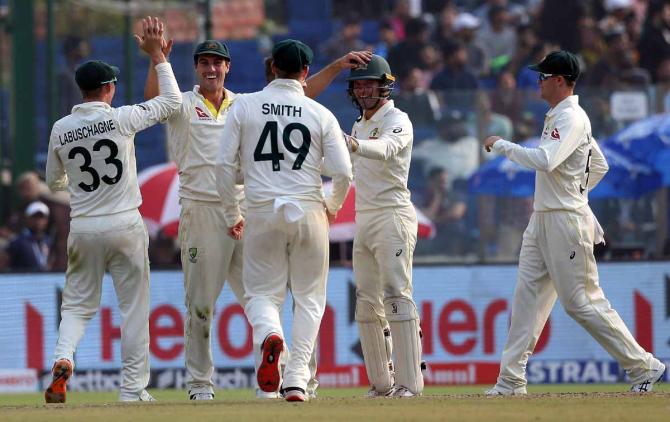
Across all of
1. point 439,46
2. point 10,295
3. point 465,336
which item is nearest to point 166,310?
point 10,295

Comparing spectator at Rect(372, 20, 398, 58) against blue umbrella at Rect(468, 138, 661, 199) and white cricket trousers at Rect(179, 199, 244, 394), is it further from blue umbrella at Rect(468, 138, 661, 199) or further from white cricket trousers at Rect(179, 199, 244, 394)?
white cricket trousers at Rect(179, 199, 244, 394)

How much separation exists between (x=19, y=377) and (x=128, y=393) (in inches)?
217

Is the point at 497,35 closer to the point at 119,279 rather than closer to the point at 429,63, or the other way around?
the point at 429,63

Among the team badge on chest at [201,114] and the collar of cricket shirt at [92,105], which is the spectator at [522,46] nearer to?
the team badge on chest at [201,114]

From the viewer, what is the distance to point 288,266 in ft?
34.0

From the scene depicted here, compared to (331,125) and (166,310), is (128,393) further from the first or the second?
(166,310)

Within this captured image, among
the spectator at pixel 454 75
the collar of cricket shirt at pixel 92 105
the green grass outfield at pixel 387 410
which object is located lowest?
the green grass outfield at pixel 387 410

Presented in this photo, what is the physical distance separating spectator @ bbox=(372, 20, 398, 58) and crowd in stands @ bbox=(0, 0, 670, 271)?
0.09 feet

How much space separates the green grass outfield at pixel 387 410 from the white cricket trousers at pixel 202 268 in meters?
1.13

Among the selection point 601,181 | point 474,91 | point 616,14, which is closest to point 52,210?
point 474,91

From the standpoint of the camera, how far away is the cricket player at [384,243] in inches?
442

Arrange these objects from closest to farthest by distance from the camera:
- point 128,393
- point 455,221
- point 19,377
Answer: point 128,393 → point 19,377 → point 455,221

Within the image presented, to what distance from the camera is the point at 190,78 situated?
20844 millimetres

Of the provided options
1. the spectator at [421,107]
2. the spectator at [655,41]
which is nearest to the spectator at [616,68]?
the spectator at [655,41]
